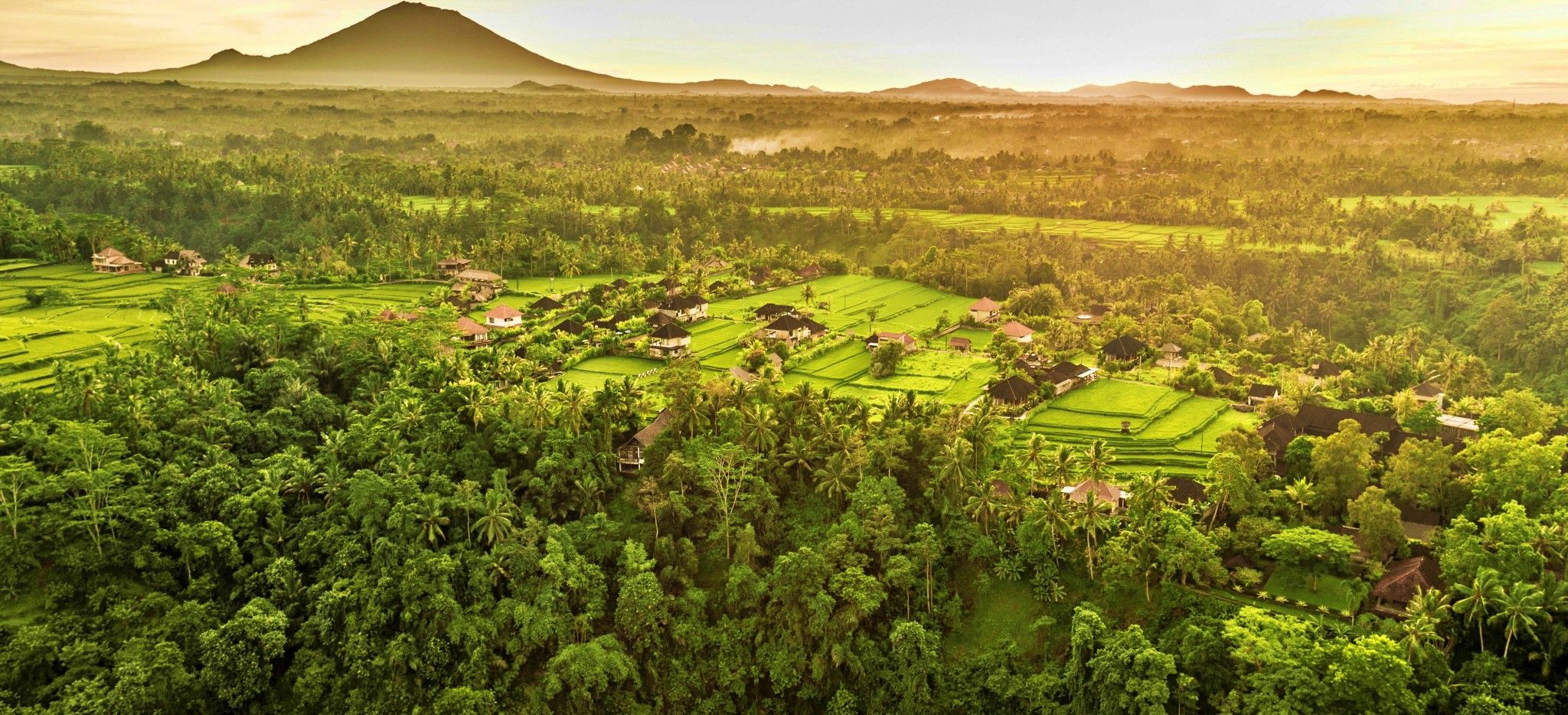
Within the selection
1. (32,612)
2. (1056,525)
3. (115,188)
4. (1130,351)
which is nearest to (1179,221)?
(1130,351)

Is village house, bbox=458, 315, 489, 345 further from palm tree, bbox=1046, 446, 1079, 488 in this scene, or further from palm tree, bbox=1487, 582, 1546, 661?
palm tree, bbox=1487, 582, 1546, 661

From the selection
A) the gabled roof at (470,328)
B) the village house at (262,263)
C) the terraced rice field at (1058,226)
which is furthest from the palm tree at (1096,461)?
the village house at (262,263)

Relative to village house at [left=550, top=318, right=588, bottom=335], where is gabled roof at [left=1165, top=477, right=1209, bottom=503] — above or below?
below

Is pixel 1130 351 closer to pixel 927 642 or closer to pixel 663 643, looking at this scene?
pixel 927 642

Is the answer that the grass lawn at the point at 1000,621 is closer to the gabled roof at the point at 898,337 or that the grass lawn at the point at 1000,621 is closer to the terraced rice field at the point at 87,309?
the gabled roof at the point at 898,337

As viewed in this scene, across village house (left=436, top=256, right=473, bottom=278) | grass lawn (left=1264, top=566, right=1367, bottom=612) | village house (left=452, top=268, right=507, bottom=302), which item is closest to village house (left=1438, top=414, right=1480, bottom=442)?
grass lawn (left=1264, top=566, right=1367, bottom=612)

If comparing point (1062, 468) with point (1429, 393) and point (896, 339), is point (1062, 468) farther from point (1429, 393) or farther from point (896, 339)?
point (1429, 393)
